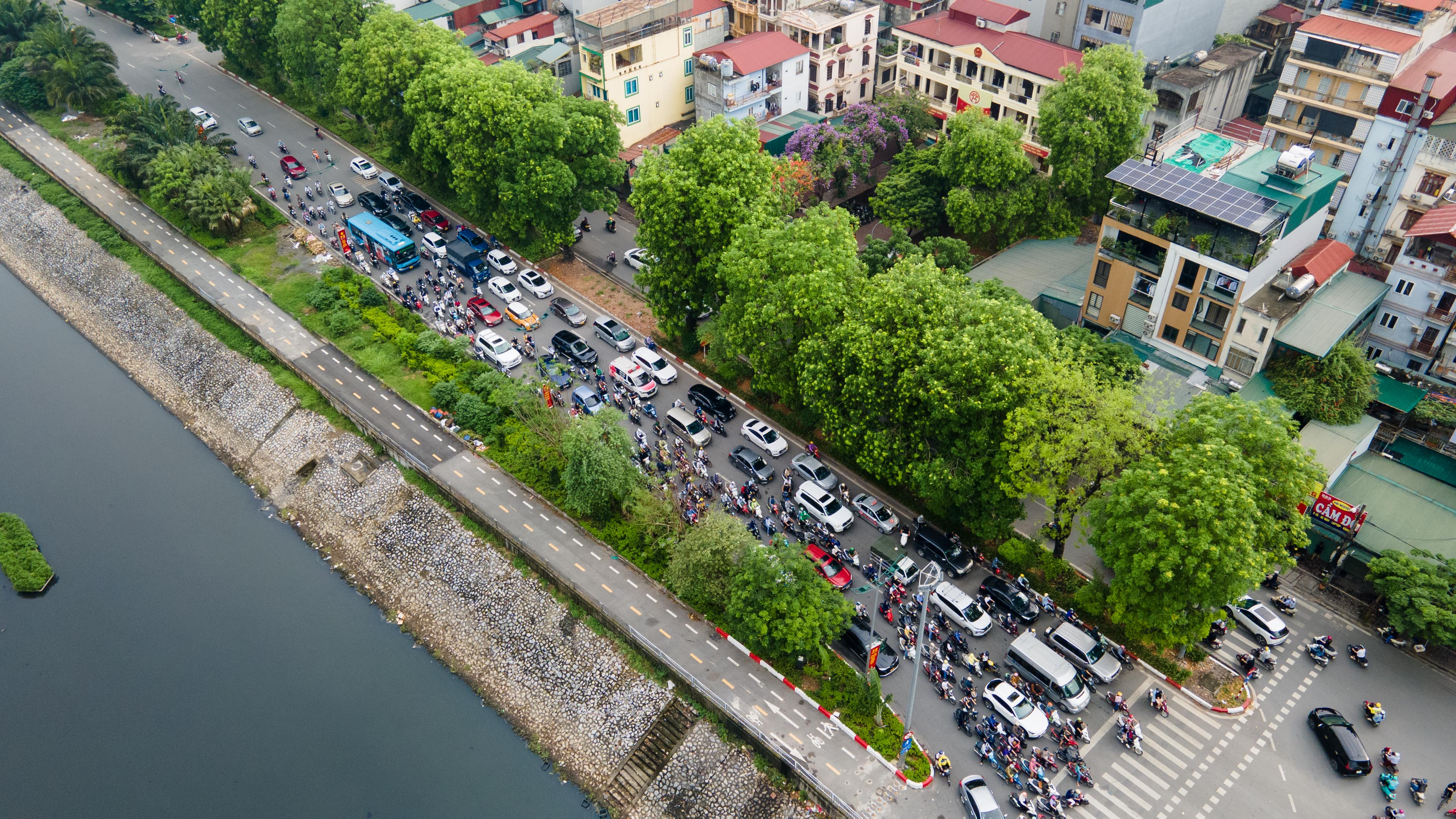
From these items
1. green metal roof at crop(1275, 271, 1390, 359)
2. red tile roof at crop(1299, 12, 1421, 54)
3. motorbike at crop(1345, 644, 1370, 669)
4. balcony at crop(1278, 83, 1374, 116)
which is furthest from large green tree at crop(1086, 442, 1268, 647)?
red tile roof at crop(1299, 12, 1421, 54)

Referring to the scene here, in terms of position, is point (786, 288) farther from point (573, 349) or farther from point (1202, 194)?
point (1202, 194)

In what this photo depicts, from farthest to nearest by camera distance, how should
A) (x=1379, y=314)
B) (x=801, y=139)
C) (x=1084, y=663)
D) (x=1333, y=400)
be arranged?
(x=801, y=139) → (x=1379, y=314) → (x=1333, y=400) → (x=1084, y=663)

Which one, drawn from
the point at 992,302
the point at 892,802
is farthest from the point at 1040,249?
the point at 892,802

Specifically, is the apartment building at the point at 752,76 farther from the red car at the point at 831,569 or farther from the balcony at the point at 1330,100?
the red car at the point at 831,569

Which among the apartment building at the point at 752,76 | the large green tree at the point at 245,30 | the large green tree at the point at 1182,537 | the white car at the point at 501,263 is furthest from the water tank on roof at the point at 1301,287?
the large green tree at the point at 245,30

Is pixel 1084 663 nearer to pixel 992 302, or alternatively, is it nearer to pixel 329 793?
pixel 992 302
